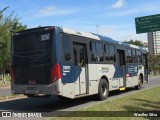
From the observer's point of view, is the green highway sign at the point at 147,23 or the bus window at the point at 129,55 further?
the green highway sign at the point at 147,23

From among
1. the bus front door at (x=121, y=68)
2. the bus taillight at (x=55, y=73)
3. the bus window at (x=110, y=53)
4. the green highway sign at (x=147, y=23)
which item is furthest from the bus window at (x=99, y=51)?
the green highway sign at (x=147, y=23)

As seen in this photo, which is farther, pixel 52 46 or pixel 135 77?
pixel 135 77

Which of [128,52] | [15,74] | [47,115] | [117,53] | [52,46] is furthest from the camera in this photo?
[128,52]

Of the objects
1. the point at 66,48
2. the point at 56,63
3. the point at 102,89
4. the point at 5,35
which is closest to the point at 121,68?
the point at 102,89

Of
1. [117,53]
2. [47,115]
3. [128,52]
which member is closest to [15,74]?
[47,115]

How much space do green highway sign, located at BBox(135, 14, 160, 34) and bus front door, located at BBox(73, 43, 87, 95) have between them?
10526 mm

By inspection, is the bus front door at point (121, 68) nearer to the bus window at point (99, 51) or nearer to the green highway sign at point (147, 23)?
the bus window at point (99, 51)

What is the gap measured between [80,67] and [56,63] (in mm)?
1934

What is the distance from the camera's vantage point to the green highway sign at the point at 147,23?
2525cm

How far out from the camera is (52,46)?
44.2 feet

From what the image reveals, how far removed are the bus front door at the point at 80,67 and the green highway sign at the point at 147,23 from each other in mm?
10526

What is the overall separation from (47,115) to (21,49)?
3.20m

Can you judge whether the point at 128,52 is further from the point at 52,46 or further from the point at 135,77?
the point at 52,46

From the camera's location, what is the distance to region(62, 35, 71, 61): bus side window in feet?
45.4
